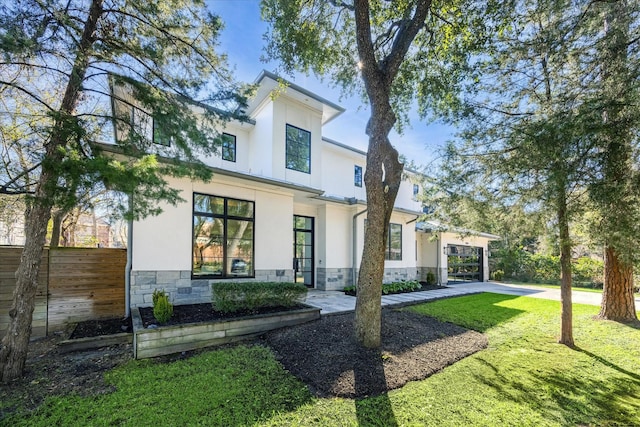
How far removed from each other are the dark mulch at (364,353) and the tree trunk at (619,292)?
4180 mm

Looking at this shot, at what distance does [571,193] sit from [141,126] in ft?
25.0

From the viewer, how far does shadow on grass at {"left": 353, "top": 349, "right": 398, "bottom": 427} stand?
3025 mm

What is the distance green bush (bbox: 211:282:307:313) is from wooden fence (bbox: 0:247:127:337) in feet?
8.08

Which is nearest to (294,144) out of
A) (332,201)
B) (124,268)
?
(332,201)

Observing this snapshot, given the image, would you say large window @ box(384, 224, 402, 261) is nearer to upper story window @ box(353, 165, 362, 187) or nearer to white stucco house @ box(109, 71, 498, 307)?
white stucco house @ box(109, 71, 498, 307)

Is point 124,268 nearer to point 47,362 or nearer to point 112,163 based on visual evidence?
point 47,362

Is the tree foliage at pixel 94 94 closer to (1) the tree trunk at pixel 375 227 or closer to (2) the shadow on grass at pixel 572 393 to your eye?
(1) the tree trunk at pixel 375 227

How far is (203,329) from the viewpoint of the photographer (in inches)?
198

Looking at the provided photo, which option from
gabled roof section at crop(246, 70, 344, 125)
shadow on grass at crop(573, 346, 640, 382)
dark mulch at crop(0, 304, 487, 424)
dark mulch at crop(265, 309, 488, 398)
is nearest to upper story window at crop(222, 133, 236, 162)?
gabled roof section at crop(246, 70, 344, 125)

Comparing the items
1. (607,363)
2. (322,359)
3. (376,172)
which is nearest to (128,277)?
(322,359)

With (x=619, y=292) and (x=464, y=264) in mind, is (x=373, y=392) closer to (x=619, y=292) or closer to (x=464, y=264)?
(x=619, y=292)

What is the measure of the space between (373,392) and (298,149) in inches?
321

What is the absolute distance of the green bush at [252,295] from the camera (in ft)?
19.0

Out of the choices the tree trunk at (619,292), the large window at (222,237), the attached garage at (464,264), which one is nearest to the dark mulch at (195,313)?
the large window at (222,237)
